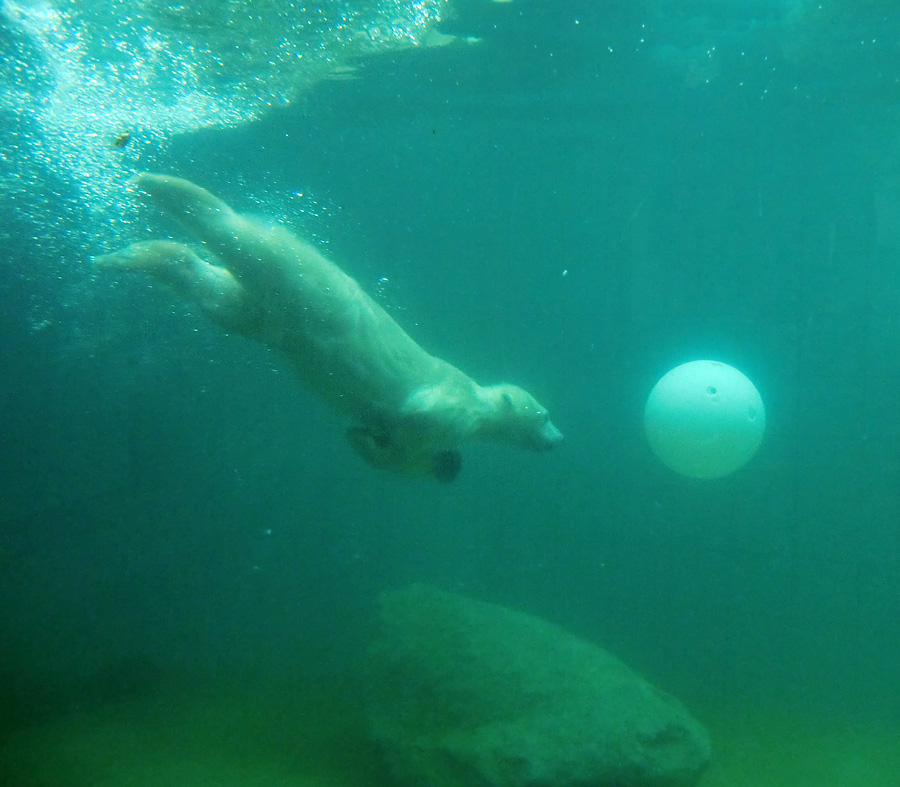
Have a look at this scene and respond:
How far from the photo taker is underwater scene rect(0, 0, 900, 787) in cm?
608

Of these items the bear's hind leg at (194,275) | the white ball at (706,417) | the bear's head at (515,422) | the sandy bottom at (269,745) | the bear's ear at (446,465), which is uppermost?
the white ball at (706,417)

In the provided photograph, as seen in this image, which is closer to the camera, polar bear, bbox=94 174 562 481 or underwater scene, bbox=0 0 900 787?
polar bear, bbox=94 174 562 481

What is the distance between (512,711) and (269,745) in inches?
111

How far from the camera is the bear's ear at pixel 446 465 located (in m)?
5.86

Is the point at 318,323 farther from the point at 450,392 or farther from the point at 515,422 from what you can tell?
the point at 515,422

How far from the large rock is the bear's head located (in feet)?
6.69

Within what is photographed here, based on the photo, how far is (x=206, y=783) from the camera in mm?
5742

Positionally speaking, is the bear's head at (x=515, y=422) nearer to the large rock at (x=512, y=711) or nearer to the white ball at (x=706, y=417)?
the white ball at (x=706, y=417)

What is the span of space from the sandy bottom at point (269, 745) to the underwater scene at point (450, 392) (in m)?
0.07

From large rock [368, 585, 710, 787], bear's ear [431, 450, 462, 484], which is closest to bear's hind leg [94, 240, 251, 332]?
bear's ear [431, 450, 462, 484]

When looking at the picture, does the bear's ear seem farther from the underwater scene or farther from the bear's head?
the bear's head

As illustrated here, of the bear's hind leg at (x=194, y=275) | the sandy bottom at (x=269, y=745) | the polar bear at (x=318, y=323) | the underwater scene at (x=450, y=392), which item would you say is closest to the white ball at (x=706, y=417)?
the underwater scene at (x=450, y=392)

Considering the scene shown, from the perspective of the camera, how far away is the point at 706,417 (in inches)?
257

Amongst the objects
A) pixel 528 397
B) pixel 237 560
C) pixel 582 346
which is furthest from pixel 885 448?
pixel 237 560
